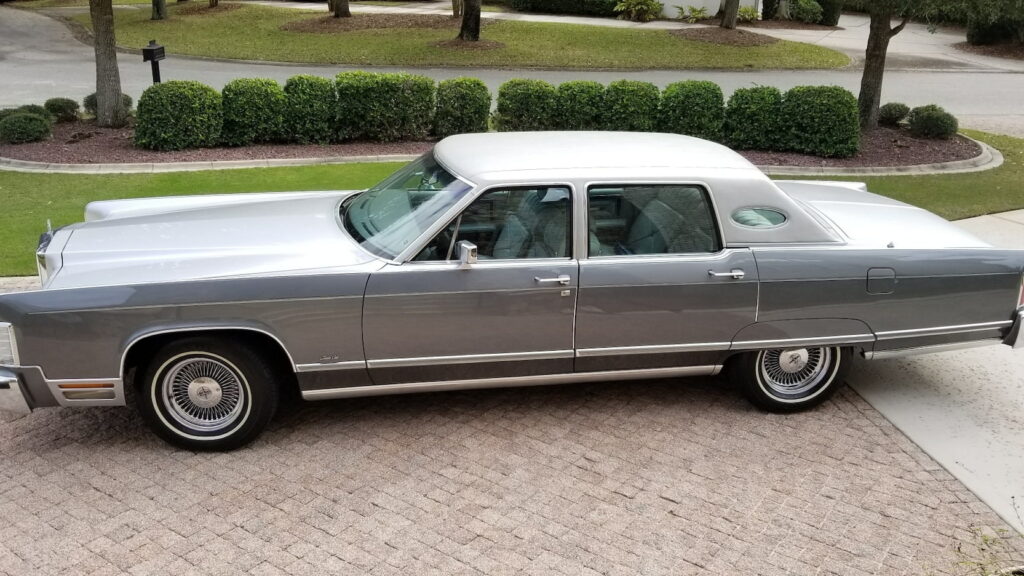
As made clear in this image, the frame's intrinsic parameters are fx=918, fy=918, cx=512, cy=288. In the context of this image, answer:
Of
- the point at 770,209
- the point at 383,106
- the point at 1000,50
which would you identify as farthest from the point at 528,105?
the point at 1000,50

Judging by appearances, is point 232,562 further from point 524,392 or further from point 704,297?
point 704,297

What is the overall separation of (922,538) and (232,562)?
3388 millimetres

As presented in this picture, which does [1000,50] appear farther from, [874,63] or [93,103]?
[93,103]

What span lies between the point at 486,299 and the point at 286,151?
7.92m

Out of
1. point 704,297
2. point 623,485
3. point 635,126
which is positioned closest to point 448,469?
point 623,485

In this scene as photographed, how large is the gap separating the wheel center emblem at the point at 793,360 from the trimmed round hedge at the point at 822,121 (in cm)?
756

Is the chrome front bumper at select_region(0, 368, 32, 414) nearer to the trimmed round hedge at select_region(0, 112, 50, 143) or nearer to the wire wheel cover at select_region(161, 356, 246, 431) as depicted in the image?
the wire wheel cover at select_region(161, 356, 246, 431)

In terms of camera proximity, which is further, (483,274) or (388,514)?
(483,274)

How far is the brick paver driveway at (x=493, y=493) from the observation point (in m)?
4.38

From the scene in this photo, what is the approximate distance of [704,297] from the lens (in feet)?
17.7

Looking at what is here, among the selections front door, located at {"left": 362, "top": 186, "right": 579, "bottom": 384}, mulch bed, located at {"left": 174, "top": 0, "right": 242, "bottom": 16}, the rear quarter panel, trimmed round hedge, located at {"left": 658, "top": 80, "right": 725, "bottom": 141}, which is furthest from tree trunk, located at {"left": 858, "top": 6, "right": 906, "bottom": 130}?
mulch bed, located at {"left": 174, "top": 0, "right": 242, "bottom": 16}

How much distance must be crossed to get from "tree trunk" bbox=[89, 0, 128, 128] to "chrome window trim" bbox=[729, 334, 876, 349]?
10.8 m

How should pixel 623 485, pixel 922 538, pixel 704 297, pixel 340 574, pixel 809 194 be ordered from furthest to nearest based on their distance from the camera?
pixel 809 194
pixel 704 297
pixel 623 485
pixel 922 538
pixel 340 574

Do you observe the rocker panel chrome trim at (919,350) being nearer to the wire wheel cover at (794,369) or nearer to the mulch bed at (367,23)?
the wire wheel cover at (794,369)
